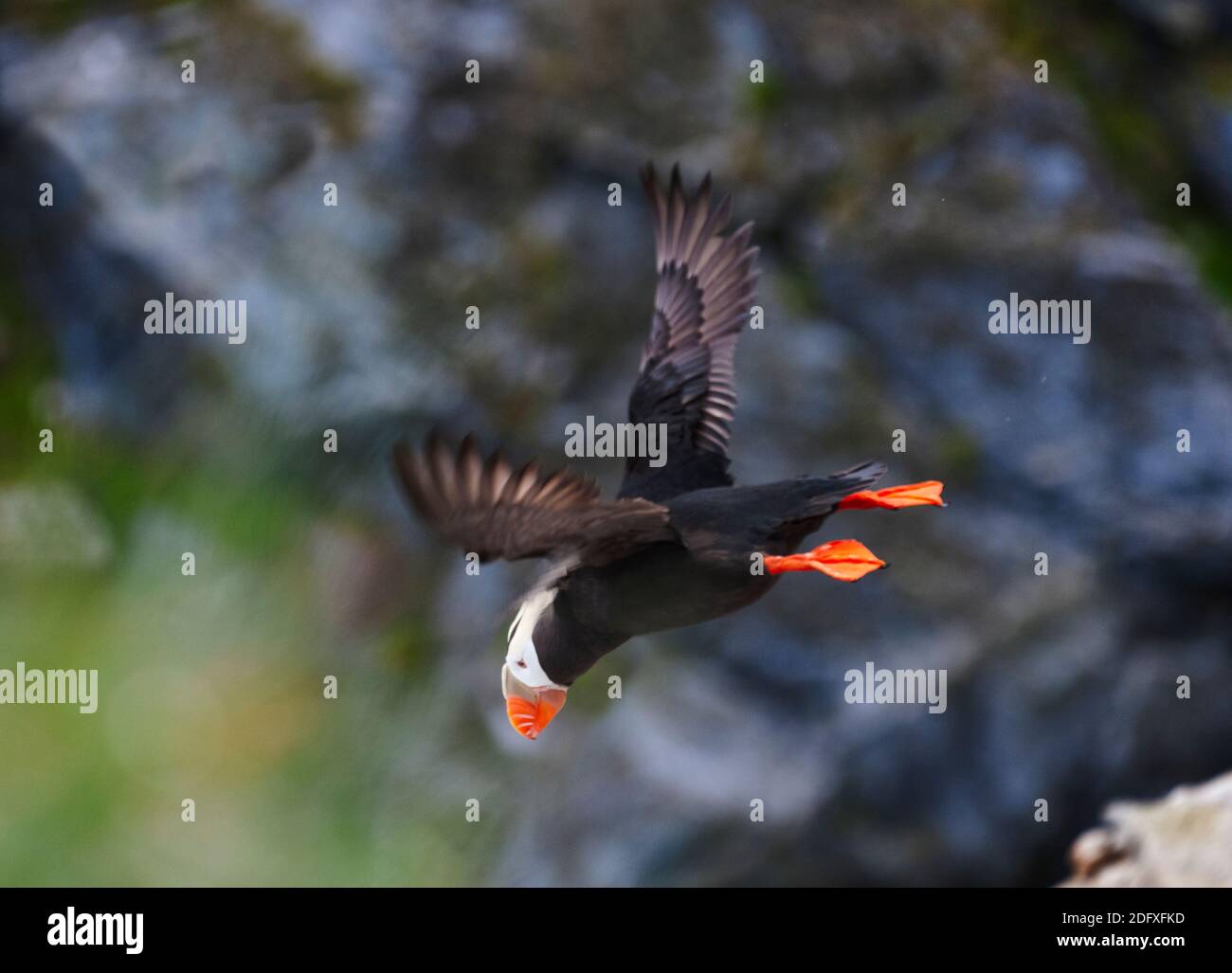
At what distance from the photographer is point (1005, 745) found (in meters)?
8.35

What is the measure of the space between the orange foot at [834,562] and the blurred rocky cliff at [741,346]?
4.69m

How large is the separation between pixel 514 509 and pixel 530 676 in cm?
49

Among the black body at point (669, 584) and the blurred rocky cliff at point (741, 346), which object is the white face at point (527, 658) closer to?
the black body at point (669, 584)

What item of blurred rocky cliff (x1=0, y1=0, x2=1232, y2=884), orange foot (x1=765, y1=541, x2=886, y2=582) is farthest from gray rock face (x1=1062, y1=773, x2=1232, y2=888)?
orange foot (x1=765, y1=541, x2=886, y2=582)

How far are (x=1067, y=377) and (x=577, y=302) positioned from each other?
10.1ft

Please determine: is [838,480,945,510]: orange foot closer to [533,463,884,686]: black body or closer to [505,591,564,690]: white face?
[533,463,884,686]: black body

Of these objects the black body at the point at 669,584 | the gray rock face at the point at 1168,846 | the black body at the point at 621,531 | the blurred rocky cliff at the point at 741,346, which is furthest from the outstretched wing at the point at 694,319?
the blurred rocky cliff at the point at 741,346

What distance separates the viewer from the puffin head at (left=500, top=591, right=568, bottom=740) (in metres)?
3.73

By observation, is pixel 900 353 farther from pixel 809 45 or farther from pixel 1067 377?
pixel 809 45

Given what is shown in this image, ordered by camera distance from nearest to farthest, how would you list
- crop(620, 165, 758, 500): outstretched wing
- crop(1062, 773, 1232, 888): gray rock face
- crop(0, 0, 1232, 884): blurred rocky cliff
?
crop(620, 165, 758, 500): outstretched wing → crop(1062, 773, 1232, 888): gray rock face → crop(0, 0, 1232, 884): blurred rocky cliff

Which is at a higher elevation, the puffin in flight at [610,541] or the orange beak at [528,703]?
the puffin in flight at [610,541]

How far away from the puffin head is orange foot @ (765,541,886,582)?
615 mm

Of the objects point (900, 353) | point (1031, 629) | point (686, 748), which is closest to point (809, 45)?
point (900, 353)

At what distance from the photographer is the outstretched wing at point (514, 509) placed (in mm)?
3418
